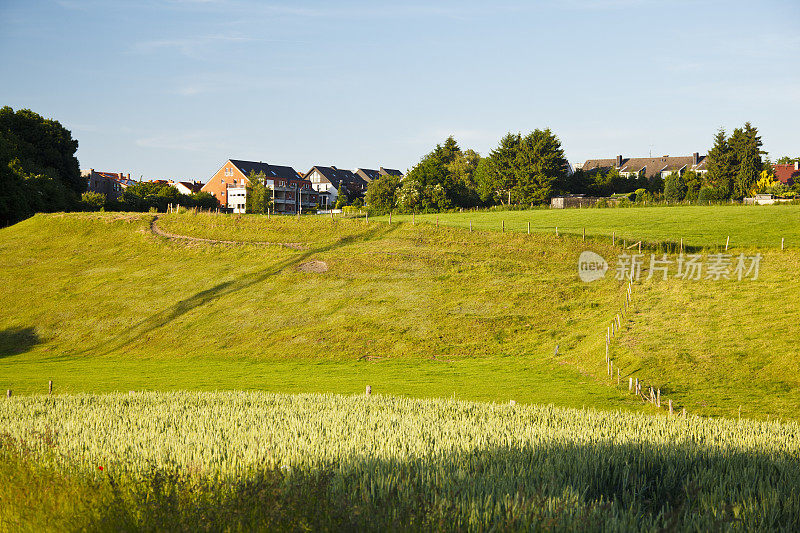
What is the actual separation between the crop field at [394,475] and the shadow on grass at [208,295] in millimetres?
35964

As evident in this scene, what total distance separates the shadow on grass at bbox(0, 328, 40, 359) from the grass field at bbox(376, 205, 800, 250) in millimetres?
46223

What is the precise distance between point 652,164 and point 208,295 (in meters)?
162

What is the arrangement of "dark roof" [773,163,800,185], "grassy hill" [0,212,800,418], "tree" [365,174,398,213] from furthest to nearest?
"dark roof" [773,163,800,185], "tree" [365,174,398,213], "grassy hill" [0,212,800,418]

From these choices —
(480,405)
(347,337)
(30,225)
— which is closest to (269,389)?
(347,337)

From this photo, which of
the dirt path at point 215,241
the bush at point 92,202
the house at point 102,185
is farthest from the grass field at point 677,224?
the house at point 102,185

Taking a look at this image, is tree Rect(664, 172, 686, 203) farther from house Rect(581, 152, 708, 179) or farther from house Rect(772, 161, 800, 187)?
house Rect(581, 152, 708, 179)

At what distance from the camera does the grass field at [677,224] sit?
186 feet

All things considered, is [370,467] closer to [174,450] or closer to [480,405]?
[174,450]

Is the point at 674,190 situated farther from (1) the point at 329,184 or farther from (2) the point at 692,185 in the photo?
(1) the point at 329,184

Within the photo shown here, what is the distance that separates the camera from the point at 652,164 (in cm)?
17962

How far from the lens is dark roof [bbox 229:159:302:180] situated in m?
168

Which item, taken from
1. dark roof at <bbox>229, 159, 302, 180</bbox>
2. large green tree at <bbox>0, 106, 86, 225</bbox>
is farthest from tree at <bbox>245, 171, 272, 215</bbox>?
large green tree at <bbox>0, 106, 86, 225</bbox>

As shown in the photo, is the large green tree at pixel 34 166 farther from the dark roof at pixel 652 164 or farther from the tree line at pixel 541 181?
the dark roof at pixel 652 164

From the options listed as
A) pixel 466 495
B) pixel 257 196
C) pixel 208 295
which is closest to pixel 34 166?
pixel 257 196
